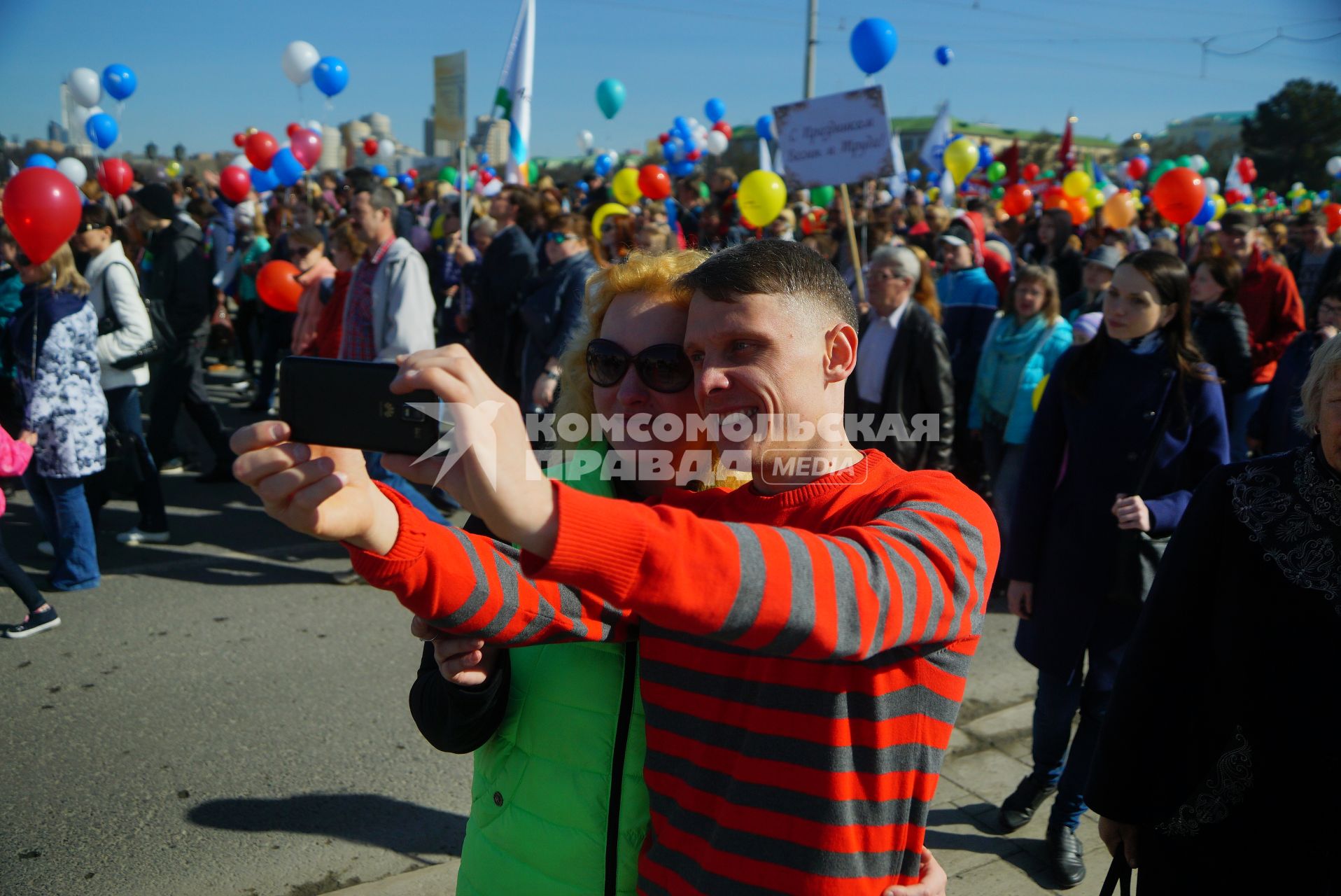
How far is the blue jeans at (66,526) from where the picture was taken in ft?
16.1

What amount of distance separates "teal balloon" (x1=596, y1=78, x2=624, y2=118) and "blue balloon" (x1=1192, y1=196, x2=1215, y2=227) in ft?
30.1

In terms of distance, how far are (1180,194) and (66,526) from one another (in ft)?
29.8

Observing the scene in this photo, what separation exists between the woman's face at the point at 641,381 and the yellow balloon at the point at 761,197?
7919 millimetres

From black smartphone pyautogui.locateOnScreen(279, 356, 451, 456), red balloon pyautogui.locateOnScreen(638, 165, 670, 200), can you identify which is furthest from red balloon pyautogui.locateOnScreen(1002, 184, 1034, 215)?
black smartphone pyautogui.locateOnScreen(279, 356, 451, 456)

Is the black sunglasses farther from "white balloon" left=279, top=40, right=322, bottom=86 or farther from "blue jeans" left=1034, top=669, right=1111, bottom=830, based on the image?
"white balloon" left=279, top=40, right=322, bottom=86

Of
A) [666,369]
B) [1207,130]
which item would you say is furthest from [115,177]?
[1207,130]

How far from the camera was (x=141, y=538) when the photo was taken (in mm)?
5875

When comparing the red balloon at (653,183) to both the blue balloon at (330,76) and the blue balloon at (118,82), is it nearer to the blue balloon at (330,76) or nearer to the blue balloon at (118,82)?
the blue balloon at (330,76)

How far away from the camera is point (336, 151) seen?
204 ft

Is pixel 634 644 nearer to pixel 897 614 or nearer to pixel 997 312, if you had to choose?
pixel 897 614

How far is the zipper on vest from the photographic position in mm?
1381

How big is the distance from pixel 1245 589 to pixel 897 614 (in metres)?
1.18

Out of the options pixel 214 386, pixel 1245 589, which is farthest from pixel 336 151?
pixel 1245 589

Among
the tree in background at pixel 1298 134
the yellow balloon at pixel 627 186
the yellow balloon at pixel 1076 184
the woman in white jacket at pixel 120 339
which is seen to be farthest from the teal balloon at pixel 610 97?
the tree in background at pixel 1298 134
